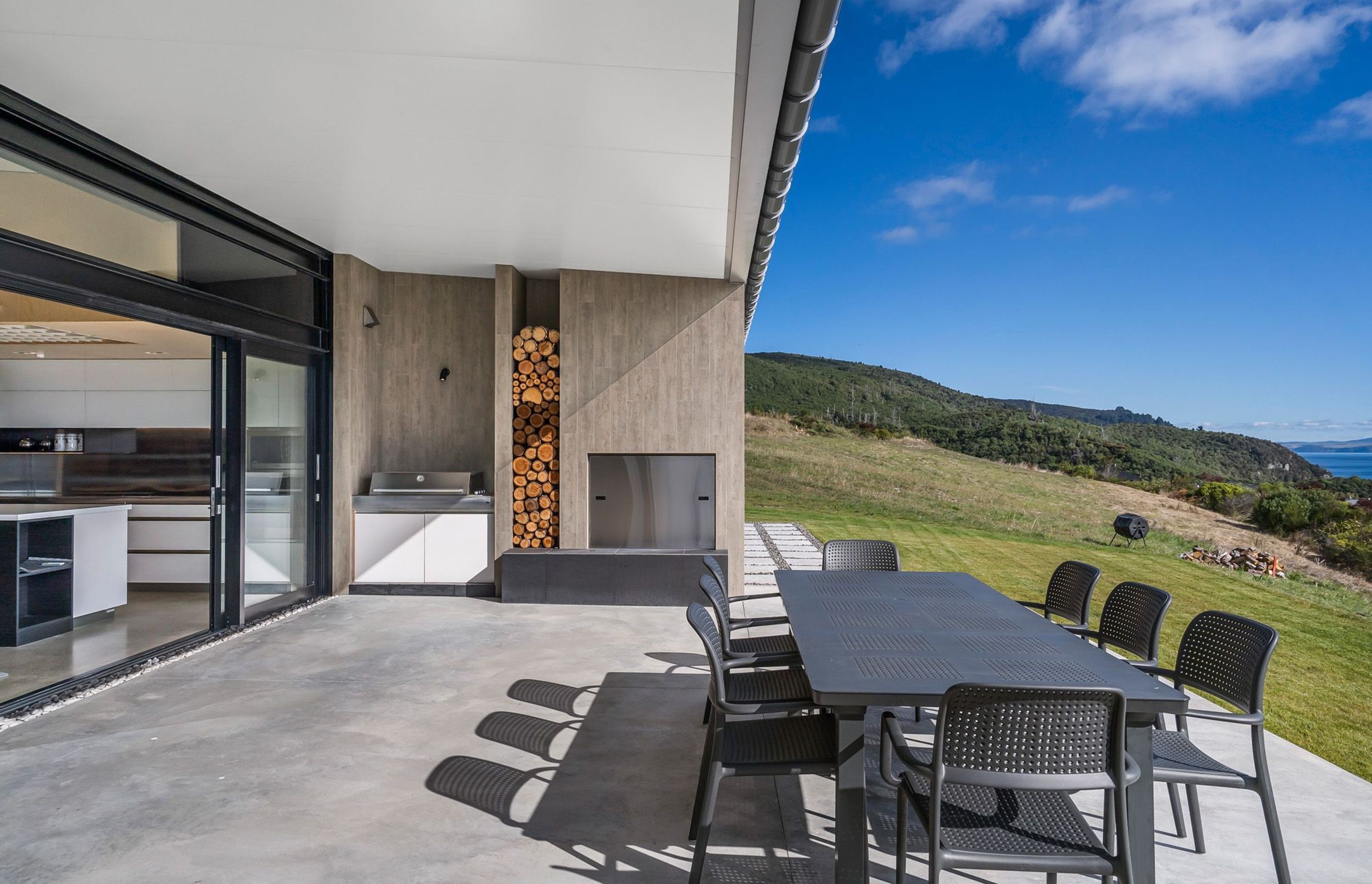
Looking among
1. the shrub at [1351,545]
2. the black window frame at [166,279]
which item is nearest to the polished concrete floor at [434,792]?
the black window frame at [166,279]

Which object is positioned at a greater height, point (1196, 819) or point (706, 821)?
point (706, 821)

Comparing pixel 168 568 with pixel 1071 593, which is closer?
pixel 1071 593

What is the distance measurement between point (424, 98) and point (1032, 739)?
336 centimetres

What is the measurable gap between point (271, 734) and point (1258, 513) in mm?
7184

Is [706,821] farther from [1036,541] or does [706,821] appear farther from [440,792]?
[1036,541]

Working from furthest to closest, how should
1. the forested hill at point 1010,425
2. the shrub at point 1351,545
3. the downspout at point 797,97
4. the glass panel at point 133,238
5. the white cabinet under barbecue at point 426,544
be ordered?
the forested hill at point 1010,425
the white cabinet under barbecue at point 426,544
the shrub at point 1351,545
the glass panel at point 133,238
the downspout at point 797,97

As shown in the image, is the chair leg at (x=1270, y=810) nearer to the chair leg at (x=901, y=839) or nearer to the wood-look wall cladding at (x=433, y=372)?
the chair leg at (x=901, y=839)

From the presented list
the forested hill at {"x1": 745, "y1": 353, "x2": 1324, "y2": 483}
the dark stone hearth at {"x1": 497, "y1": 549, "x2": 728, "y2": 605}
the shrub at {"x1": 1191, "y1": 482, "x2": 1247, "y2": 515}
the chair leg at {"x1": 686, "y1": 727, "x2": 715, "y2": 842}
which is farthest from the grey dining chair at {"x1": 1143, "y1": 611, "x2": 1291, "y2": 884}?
the shrub at {"x1": 1191, "y1": 482, "x2": 1247, "y2": 515}

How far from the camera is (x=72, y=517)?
5.25 metres

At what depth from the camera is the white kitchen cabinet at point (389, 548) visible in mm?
6578

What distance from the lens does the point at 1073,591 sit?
3400 millimetres

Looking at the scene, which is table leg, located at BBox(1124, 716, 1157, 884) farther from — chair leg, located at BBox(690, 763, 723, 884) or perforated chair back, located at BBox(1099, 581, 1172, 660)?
chair leg, located at BBox(690, 763, 723, 884)

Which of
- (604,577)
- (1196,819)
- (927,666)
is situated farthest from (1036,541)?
(927,666)

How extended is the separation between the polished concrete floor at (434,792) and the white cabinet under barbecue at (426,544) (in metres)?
2.09
